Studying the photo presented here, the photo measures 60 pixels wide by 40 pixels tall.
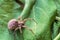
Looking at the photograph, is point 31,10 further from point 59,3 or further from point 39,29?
point 59,3

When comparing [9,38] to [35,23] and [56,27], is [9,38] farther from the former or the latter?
[56,27]

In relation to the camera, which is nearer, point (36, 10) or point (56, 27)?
point (36, 10)

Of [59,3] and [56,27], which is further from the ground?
[59,3]

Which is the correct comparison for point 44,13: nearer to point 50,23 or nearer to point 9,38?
point 50,23

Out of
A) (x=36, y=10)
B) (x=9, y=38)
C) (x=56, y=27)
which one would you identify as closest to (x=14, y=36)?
(x=9, y=38)

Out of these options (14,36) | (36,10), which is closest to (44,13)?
(36,10)
